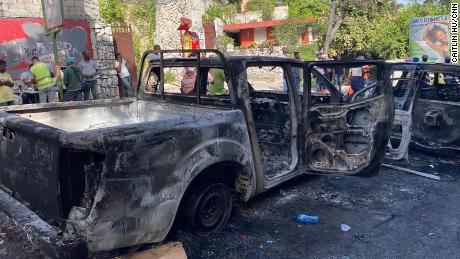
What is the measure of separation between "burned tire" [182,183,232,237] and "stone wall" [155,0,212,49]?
55.5 ft

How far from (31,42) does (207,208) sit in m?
10.4

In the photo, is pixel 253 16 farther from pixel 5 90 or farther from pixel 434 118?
pixel 434 118

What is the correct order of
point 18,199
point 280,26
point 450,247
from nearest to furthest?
point 18,199 < point 450,247 < point 280,26

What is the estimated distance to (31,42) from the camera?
39.3ft

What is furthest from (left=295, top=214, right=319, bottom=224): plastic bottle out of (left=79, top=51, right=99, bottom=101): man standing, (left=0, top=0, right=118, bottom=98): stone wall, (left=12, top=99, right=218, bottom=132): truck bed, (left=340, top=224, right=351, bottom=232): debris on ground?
(left=0, top=0, right=118, bottom=98): stone wall

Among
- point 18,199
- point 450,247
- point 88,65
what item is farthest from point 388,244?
point 88,65

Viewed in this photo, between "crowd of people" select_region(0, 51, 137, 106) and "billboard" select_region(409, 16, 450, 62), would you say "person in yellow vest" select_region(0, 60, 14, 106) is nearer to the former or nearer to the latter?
"crowd of people" select_region(0, 51, 137, 106)

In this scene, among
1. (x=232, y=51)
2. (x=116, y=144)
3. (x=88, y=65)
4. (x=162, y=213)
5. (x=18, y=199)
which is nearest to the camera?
(x=116, y=144)

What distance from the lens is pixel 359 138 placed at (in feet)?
15.2

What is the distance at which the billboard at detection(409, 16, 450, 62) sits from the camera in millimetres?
18016

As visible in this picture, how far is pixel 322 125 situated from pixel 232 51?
69.9ft

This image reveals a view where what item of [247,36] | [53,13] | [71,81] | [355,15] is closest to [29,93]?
[71,81]

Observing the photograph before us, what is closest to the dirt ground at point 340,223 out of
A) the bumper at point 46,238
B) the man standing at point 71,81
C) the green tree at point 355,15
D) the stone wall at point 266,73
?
the bumper at point 46,238

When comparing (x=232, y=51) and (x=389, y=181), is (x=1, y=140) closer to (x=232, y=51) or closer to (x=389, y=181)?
(x=389, y=181)
